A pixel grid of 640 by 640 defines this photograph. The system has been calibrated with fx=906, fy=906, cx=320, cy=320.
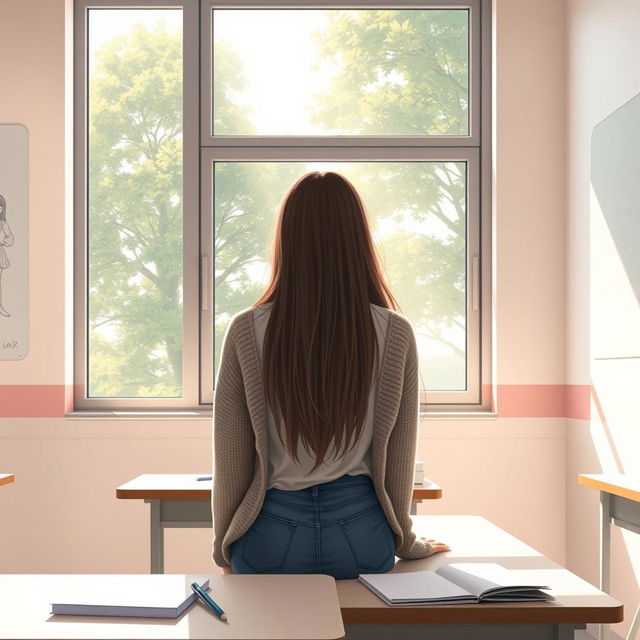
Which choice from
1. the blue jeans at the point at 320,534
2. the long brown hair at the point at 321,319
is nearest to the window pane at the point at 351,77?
the long brown hair at the point at 321,319

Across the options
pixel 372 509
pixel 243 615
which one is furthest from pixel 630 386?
pixel 243 615

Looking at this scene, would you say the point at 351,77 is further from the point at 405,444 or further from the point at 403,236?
the point at 405,444

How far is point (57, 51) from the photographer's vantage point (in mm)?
Answer: 4371

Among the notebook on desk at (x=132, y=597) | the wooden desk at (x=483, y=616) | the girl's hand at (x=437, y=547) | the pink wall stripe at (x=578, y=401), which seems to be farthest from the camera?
the pink wall stripe at (x=578, y=401)

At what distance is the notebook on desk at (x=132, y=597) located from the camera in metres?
1.28

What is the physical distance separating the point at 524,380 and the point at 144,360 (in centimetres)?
185

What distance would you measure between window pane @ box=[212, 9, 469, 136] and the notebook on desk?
3317 millimetres

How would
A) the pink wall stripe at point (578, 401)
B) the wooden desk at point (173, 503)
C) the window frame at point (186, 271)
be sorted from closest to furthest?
1. the wooden desk at point (173, 503)
2. the pink wall stripe at point (578, 401)
3. the window frame at point (186, 271)

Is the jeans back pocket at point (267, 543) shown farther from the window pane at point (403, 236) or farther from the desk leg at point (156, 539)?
the window pane at point (403, 236)

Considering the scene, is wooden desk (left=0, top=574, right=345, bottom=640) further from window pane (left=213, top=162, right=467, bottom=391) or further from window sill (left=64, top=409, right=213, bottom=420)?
window pane (left=213, top=162, right=467, bottom=391)

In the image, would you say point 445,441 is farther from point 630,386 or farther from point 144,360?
point 144,360

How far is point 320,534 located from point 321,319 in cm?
42

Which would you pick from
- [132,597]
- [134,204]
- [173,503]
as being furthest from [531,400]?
[132,597]

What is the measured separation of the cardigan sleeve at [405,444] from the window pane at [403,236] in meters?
2.67
